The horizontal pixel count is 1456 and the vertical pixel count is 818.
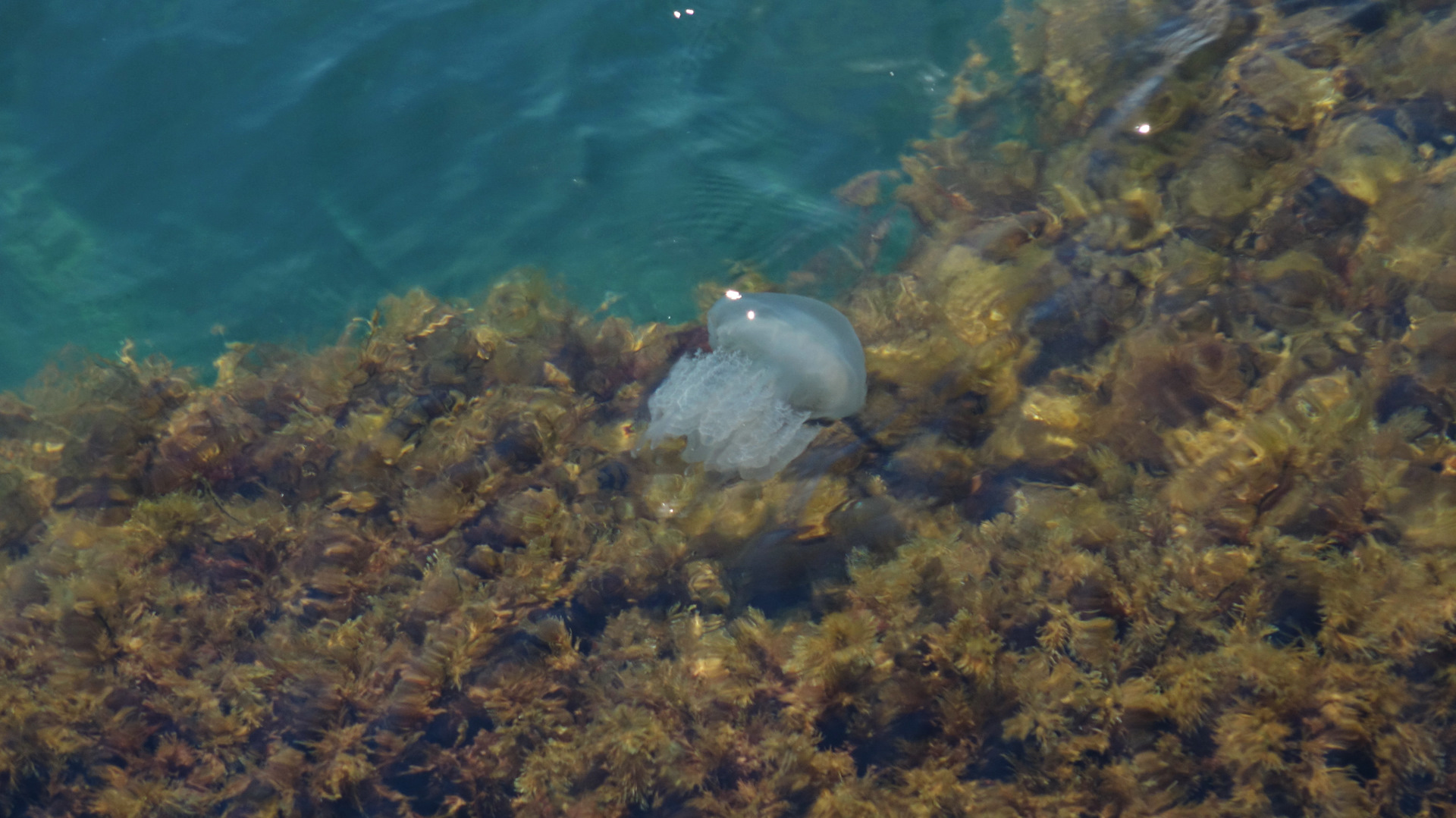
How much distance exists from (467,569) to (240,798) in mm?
1137

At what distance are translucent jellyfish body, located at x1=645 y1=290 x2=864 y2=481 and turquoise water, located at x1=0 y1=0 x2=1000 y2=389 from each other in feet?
4.03

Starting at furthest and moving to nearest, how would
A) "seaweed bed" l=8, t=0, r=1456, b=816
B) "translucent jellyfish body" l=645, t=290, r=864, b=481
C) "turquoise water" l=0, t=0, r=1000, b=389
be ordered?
1. "turquoise water" l=0, t=0, r=1000, b=389
2. "translucent jellyfish body" l=645, t=290, r=864, b=481
3. "seaweed bed" l=8, t=0, r=1456, b=816

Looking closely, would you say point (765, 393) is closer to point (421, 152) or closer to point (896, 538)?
point (896, 538)

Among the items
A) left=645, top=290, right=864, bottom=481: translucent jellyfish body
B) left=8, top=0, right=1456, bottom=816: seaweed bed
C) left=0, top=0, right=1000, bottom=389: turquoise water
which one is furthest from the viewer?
left=0, top=0, right=1000, bottom=389: turquoise water

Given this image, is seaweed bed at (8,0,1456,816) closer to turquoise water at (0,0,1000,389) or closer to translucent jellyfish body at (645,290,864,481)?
translucent jellyfish body at (645,290,864,481)

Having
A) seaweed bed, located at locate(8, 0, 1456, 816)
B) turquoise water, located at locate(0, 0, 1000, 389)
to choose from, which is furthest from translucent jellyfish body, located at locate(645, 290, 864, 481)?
turquoise water, located at locate(0, 0, 1000, 389)

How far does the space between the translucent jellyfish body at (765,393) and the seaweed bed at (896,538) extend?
135 millimetres

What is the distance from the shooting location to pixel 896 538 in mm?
3396

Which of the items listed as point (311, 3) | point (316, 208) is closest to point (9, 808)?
point (316, 208)

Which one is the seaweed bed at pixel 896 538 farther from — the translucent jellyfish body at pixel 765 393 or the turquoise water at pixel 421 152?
the turquoise water at pixel 421 152

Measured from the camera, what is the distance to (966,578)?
10.2ft

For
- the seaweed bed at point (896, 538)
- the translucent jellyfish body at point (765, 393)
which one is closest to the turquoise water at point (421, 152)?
the seaweed bed at point (896, 538)

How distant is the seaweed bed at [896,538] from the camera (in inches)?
108

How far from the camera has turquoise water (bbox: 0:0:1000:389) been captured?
5.32m
